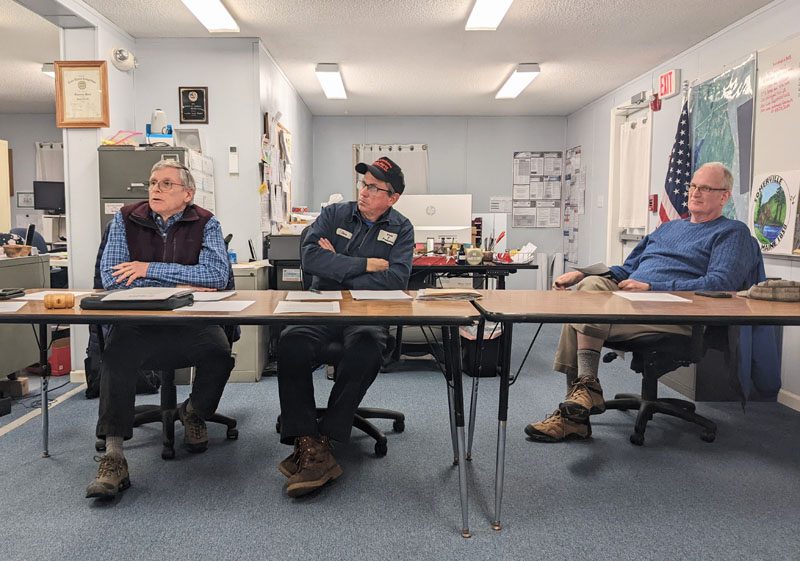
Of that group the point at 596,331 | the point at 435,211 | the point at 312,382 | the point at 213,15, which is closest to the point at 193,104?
the point at 213,15

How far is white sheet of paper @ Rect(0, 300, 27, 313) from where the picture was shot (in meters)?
1.76

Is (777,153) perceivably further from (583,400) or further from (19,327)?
(19,327)

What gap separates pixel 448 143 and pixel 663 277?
16.1 ft

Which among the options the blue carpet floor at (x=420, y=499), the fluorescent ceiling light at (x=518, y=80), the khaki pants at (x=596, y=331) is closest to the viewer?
the blue carpet floor at (x=420, y=499)

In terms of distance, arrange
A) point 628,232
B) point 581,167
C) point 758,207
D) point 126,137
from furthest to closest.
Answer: point 581,167 < point 628,232 < point 126,137 < point 758,207

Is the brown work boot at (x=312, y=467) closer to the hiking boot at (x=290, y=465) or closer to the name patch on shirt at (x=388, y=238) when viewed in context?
the hiking boot at (x=290, y=465)

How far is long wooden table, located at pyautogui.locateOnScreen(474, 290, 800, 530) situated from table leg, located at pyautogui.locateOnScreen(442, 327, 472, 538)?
0.32ft

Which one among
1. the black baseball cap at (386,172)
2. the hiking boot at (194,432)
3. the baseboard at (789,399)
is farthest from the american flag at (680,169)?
the hiking boot at (194,432)

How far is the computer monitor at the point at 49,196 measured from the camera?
649 cm

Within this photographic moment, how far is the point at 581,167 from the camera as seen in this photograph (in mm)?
6688

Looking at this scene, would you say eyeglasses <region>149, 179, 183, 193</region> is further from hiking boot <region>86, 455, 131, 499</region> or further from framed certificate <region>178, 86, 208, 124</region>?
framed certificate <region>178, 86, 208, 124</region>

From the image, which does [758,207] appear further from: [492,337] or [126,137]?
[126,137]

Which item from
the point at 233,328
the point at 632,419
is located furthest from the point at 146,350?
the point at 632,419

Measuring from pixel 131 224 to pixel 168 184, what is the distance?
224 mm
